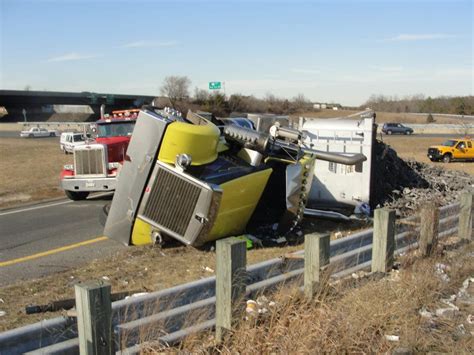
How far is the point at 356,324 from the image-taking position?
4.11m

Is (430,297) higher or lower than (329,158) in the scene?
lower

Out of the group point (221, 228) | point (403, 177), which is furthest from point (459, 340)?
point (403, 177)

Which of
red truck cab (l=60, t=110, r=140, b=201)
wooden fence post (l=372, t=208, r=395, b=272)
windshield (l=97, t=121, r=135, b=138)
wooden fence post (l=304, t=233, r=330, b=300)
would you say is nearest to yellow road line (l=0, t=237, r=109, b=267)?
red truck cab (l=60, t=110, r=140, b=201)

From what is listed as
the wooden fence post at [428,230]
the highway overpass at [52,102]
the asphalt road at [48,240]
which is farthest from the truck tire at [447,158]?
the highway overpass at [52,102]

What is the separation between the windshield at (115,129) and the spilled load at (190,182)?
655 cm

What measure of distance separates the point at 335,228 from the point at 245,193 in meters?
2.49

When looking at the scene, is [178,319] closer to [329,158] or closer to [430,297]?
[430,297]

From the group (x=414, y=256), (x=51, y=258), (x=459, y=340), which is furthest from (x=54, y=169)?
(x=459, y=340)

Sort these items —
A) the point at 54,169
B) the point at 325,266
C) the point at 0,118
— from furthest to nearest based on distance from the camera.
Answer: the point at 0,118, the point at 54,169, the point at 325,266

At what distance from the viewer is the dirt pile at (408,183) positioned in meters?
10.6

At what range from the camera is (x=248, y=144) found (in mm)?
7871

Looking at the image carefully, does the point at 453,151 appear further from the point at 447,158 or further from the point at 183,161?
the point at 183,161

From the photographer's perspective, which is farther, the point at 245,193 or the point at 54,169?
the point at 54,169

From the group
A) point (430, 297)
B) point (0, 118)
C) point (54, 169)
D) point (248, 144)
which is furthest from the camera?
point (0, 118)
